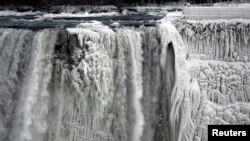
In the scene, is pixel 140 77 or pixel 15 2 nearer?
pixel 140 77

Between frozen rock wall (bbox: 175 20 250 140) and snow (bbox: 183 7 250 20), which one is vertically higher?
snow (bbox: 183 7 250 20)

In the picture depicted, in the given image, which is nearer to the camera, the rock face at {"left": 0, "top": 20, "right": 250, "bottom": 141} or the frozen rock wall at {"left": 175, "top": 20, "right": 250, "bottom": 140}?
the frozen rock wall at {"left": 175, "top": 20, "right": 250, "bottom": 140}

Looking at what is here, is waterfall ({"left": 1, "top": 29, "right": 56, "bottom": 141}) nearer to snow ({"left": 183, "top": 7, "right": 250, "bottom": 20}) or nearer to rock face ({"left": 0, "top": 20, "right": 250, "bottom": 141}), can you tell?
rock face ({"left": 0, "top": 20, "right": 250, "bottom": 141})

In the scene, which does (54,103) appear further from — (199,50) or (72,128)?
(199,50)

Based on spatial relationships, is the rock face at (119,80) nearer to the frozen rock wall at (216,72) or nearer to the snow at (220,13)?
the frozen rock wall at (216,72)

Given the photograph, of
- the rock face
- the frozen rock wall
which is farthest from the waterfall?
the frozen rock wall

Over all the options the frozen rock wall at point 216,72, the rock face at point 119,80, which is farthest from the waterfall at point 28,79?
the frozen rock wall at point 216,72

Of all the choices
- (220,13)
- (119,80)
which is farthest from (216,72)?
(119,80)

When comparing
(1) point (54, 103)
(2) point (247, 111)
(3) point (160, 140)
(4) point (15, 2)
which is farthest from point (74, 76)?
(4) point (15, 2)

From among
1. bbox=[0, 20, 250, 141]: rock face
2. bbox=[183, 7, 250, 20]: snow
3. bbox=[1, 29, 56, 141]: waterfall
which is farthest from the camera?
bbox=[183, 7, 250, 20]: snow
